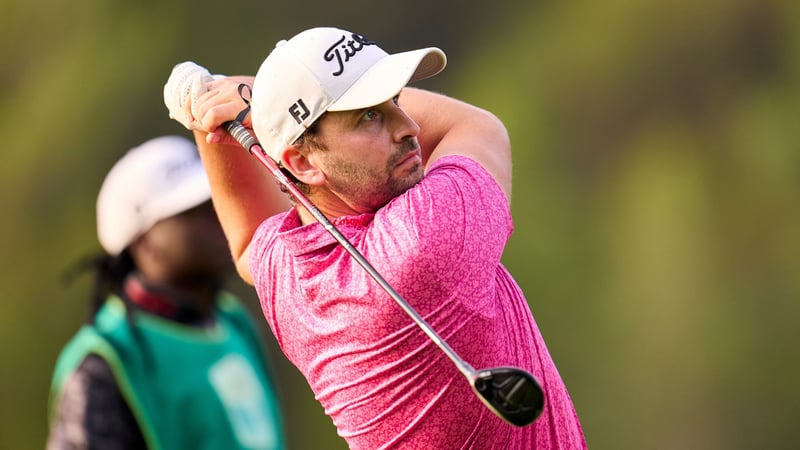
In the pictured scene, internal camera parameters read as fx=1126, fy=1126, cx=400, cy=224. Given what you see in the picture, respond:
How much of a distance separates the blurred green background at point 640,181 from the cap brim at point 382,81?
2225 mm

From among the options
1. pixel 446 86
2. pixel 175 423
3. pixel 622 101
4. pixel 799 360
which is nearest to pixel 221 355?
pixel 175 423

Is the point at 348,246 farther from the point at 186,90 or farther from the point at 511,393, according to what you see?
the point at 186,90

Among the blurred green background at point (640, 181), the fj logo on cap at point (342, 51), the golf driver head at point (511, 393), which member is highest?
the fj logo on cap at point (342, 51)

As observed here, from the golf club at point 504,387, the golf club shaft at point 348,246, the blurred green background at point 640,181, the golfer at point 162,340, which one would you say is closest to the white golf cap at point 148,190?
the golfer at point 162,340

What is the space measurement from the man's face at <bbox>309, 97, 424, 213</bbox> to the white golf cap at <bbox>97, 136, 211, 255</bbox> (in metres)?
1.86

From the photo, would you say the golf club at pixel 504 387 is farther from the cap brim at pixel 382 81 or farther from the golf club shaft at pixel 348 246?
the cap brim at pixel 382 81

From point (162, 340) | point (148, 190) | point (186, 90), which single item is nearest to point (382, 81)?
point (186, 90)

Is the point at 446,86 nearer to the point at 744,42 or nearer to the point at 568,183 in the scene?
the point at 568,183

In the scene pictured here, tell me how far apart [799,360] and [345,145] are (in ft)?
7.95

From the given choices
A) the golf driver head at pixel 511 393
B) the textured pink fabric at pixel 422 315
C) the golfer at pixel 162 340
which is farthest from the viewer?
the golfer at pixel 162 340

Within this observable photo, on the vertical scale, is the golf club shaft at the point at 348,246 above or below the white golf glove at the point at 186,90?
below

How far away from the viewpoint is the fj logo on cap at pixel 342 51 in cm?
175

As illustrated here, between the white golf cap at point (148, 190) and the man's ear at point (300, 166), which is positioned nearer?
the man's ear at point (300, 166)

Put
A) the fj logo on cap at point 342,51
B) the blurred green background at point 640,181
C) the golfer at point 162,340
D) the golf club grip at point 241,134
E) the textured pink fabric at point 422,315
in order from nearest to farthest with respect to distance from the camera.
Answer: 1. the textured pink fabric at point 422,315
2. the fj logo on cap at point 342,51
3. the golf club grip at point 241,134
4. the golfer at point 162,340
5. the blurred green background at point 640,181
